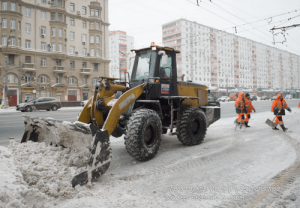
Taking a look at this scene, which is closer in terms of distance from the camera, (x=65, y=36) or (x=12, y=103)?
(x=12, y=103)

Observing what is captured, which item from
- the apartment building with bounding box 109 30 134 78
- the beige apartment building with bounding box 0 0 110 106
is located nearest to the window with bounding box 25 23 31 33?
the beige apartment building with bounding box 0 0 110 106

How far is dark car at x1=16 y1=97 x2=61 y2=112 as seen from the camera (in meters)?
23.4

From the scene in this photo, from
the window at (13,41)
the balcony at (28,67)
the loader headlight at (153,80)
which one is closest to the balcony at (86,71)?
the balcony at (28,67)

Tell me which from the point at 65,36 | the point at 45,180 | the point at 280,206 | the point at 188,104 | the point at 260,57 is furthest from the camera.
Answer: the point at 260,57

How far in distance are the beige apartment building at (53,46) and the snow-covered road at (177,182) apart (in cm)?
3521

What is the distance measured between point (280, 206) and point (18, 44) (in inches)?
1631

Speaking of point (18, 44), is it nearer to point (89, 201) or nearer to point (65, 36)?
point (65, 36)

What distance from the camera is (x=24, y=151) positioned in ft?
13.7

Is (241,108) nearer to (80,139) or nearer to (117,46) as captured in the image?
(80,139)

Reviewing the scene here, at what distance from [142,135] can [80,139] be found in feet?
4.06

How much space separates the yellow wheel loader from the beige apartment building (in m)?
33.6

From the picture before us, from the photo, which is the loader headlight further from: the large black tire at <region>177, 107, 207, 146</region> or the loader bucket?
the loader bucket

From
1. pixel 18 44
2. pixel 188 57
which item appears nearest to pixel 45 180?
pixel 18 44

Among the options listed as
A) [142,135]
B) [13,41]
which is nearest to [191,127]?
[142,135]
